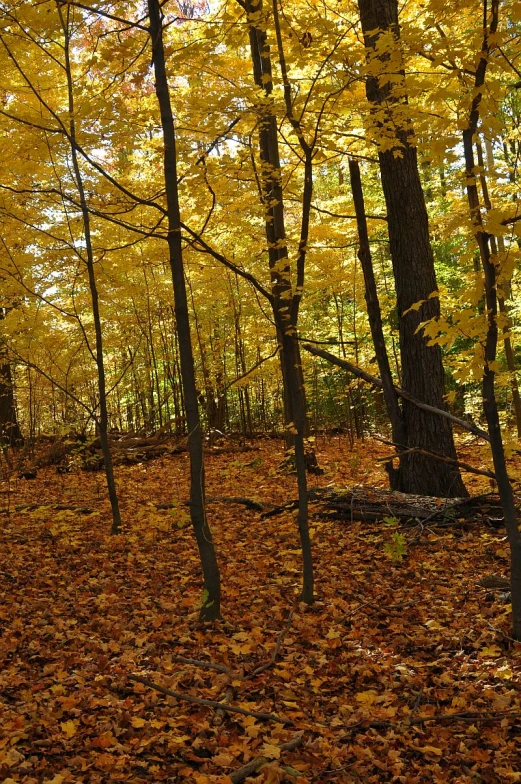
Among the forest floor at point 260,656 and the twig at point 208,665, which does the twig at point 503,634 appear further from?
the twig at point 208,665

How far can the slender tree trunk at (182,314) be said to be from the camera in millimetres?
3945

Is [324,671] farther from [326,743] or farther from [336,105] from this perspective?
[336,105]

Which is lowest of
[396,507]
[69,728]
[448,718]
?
[448,718]

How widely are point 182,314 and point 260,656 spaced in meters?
2.37

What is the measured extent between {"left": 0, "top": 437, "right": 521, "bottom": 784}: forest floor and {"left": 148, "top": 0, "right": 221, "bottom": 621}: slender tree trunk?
42 centimetres

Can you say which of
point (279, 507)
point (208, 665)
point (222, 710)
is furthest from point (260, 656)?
point (279, 507)

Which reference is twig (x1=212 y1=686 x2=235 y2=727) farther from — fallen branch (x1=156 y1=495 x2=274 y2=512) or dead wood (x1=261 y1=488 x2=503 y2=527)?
fallen branch (x1=156 y1=495 x2=274 y2=512)

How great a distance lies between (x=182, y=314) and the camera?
4094 mm

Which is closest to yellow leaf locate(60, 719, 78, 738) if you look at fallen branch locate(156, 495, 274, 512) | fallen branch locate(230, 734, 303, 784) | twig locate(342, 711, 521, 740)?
fallen branch locate(230, 734, 303, 784)

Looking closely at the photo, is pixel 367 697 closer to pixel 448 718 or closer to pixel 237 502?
pixel 448 718

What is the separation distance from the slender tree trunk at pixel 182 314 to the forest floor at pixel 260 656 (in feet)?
1.38

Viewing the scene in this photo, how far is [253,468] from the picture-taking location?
9.71 metres

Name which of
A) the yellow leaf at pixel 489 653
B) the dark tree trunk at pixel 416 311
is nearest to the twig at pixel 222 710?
the yellow leaf at pixel 489 653

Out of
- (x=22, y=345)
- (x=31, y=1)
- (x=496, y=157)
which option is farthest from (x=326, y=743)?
(x=496, y=157)
